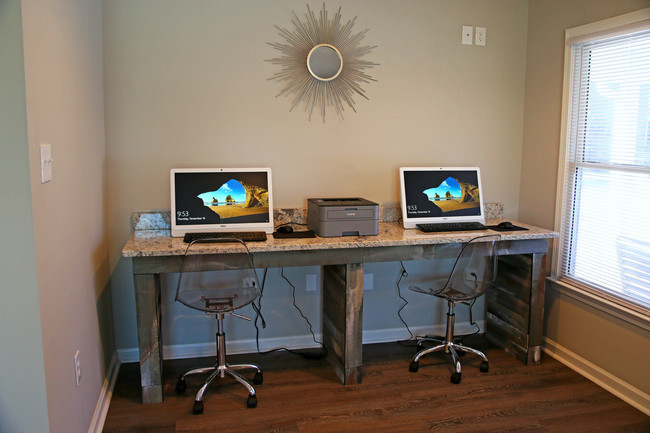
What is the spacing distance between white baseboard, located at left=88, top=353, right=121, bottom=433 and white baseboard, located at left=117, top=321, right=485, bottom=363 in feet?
0.43

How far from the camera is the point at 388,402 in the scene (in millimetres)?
2797

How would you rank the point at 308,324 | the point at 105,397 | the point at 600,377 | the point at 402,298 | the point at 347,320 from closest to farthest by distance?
the point at 105,397 → the point at 347,320 → the point at 600,377 → the point at 308,324 → the point at 402,298

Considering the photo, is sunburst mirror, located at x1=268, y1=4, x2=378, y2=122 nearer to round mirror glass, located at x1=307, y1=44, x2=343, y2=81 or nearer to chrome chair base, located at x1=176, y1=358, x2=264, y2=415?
round mirror glass, located at x1=307, y1=44, x2=343, y2=81

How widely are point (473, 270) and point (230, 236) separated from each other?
1.39m

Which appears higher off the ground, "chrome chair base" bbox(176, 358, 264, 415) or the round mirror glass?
the round mirror glass

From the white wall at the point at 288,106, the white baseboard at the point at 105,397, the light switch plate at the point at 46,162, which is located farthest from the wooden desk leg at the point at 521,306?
the light switch plate at the point at 46,162

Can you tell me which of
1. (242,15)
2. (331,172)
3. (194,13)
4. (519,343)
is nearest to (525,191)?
(519,343)

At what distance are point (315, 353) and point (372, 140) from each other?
55.0 inches

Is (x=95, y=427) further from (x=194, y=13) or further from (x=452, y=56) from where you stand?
(x=452, y=56)

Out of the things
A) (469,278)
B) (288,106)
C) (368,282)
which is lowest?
(368,282)

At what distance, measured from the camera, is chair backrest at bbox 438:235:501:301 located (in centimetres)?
295

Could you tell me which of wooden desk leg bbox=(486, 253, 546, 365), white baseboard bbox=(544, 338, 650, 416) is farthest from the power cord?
white baseboard bbox=(544, 338, 650, 416)

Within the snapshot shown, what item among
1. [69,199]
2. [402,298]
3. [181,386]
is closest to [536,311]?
[402,298]

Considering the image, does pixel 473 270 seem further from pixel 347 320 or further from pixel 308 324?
pixel 308 324
